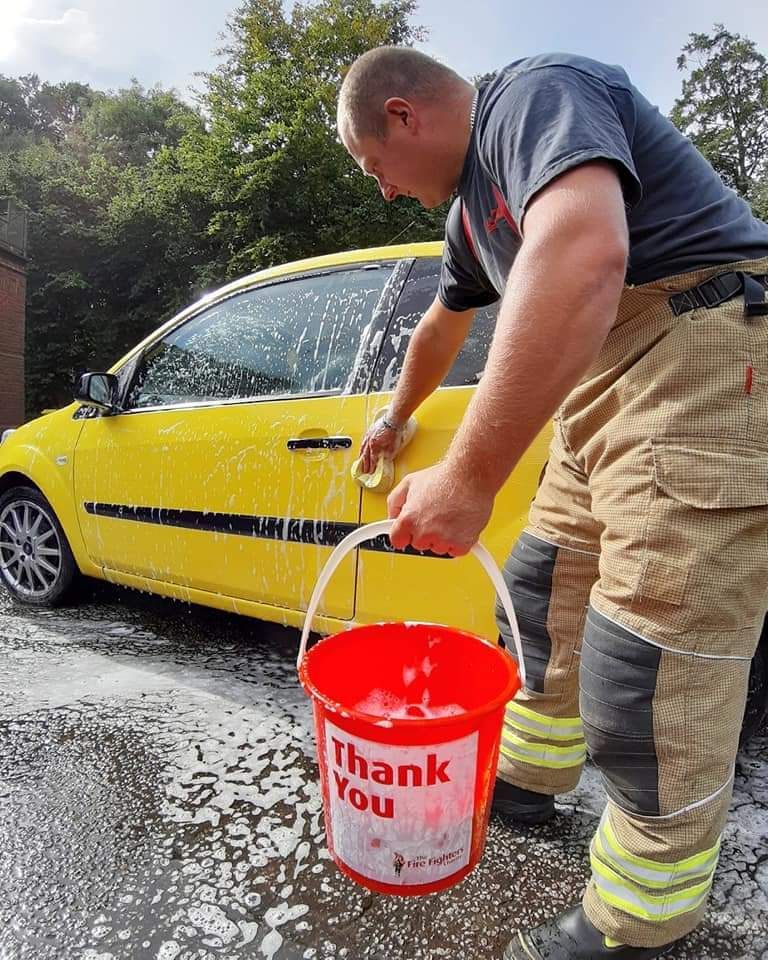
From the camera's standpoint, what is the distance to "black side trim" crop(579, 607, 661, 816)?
3.99 feet

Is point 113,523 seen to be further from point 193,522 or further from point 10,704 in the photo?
point 10,704

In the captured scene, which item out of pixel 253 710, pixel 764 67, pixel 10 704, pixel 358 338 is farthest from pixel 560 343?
pixel 764 67

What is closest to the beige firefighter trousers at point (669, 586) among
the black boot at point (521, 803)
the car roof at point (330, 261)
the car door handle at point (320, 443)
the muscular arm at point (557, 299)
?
the muscular arm at point (557, 299)

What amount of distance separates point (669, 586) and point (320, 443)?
4.54 ft

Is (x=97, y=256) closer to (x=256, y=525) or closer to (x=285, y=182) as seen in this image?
(x=285, y=182)

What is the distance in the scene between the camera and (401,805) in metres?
1.21

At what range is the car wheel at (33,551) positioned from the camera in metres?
3.54

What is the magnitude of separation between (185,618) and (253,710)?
1.18 metres

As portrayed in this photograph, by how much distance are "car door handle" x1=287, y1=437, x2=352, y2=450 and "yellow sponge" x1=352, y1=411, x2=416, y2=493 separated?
93mm

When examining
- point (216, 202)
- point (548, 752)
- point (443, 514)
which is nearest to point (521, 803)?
point (548, 752)

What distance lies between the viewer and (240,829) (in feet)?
5.94

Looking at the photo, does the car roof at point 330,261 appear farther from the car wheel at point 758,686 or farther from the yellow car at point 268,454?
the car wheel at point 758,686

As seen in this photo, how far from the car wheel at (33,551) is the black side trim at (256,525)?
0.56 meters

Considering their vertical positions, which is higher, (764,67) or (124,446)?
(764,67)
